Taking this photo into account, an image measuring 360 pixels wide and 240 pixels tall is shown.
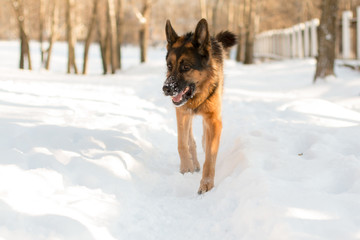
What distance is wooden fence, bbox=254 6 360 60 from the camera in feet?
51.5

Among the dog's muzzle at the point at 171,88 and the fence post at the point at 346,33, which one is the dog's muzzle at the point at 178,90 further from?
the fence post at the point at 346,33

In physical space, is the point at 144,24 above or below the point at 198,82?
above

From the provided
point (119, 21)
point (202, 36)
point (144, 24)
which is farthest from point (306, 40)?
point (202, 36)

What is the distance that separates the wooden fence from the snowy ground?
968 centimetres

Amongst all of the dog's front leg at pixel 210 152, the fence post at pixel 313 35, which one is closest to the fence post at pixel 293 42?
the fence post at pixel 313 35

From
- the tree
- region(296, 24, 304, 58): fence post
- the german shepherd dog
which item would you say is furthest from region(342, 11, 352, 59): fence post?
the german shepherd dog

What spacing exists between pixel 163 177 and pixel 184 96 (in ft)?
3.69

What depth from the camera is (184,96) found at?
4.50m

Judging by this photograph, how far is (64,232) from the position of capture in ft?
9.64

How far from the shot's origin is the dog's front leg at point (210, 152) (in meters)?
4.30

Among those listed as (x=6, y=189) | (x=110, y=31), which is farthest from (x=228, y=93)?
(x=110, y=31)

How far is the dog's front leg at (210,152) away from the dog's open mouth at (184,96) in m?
0.38

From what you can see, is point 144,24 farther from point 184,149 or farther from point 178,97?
point 178,97

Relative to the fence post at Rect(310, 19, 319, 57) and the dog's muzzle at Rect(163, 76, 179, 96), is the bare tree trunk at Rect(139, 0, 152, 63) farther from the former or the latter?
the dog's muzzle at Rect(163, 76, 179, 96)
